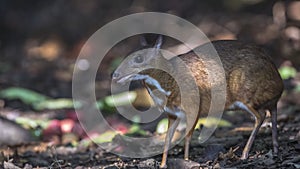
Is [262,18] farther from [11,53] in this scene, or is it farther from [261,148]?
A: [261,148]

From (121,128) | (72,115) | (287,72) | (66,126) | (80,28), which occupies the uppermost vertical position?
(80,28)

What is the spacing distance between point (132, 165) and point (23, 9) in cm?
926

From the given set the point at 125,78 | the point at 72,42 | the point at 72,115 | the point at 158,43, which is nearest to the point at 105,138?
the point at 72,115

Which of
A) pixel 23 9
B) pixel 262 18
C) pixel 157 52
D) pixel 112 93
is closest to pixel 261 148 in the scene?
pixel 157 52

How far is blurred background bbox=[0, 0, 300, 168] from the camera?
878 cm

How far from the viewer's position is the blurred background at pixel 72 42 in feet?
28.8

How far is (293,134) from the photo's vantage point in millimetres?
6285

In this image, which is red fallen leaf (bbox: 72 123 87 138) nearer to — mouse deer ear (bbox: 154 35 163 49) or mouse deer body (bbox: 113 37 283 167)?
mouse deer body (bbox: 113 37 283 167)

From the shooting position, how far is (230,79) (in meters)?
5.38

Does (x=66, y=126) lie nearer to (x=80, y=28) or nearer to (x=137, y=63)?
(x=137, y=63)

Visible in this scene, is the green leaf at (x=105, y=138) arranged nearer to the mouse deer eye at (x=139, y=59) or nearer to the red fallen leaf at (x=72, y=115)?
the red fallen leaf at (x=72, y=115)

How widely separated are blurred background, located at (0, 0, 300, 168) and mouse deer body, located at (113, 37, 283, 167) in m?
2.19

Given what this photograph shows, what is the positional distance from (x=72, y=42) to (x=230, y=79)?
25.3ft

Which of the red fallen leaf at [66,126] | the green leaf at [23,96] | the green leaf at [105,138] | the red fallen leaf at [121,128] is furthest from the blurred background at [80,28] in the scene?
the green leaf at [105,138]
